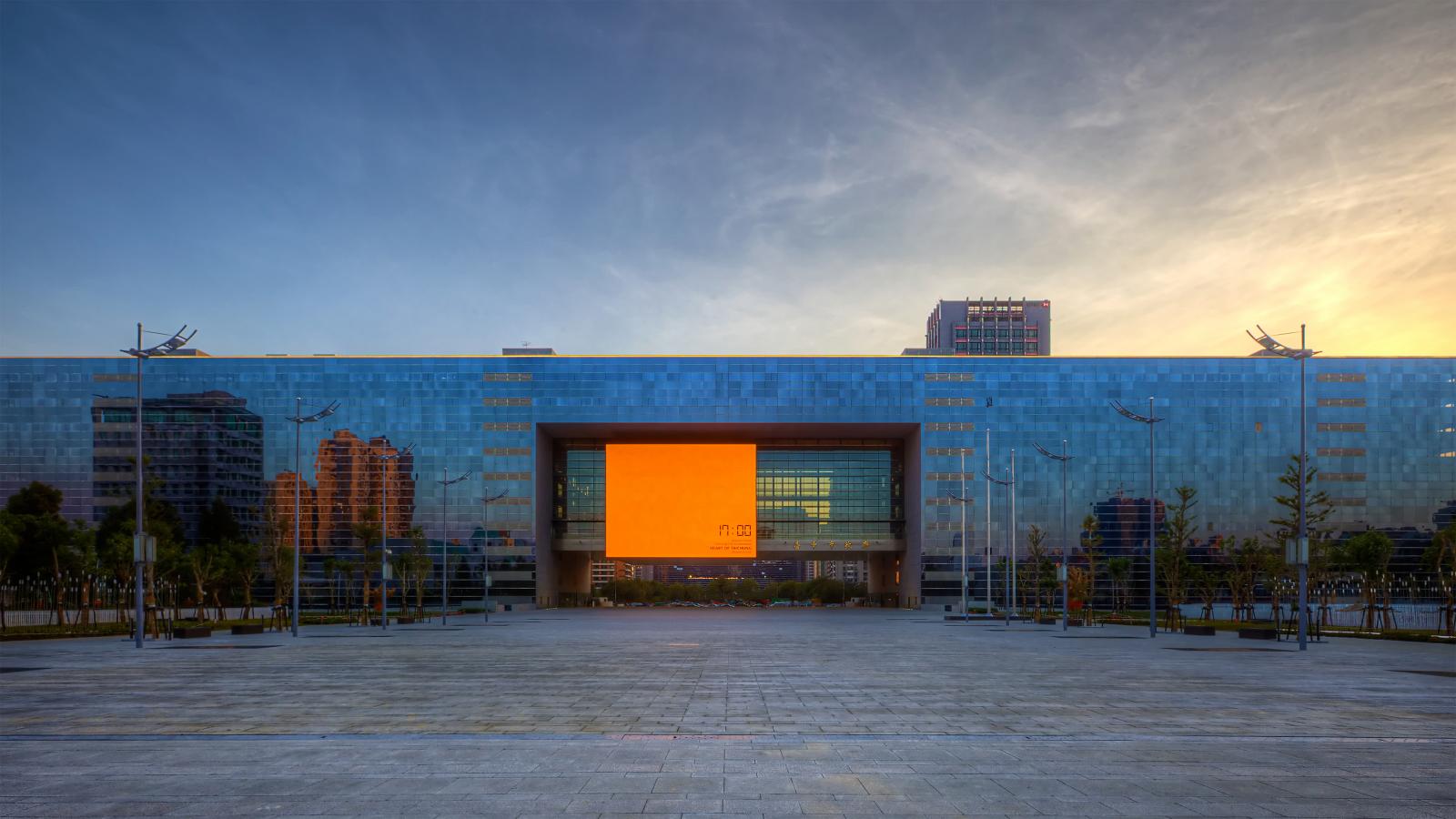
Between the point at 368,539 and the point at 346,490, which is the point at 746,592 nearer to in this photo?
the point at 346,490

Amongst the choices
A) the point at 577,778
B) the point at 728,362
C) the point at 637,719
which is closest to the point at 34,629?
the point at 637,719

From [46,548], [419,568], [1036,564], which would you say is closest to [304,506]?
[419,568]

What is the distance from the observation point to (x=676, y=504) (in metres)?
105

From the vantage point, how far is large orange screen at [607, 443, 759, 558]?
4134 inches

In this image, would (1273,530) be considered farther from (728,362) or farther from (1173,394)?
(728,362)

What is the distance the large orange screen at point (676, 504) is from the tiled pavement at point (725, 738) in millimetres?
76319

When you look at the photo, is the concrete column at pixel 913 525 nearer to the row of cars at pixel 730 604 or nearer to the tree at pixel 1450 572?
the row of cars at pixel 730 604

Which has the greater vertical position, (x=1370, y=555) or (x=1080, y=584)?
(x=1370, y=555)

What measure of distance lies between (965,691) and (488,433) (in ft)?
274

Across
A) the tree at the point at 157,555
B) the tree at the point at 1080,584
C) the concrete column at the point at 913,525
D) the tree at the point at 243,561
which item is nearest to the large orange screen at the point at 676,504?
the concrete column at the point at 913,525

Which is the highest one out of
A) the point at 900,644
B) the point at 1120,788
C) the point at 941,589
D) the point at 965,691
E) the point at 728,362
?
the point at 728,362

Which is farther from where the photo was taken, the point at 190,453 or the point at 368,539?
the point at 190,453

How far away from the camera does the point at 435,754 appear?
12.8 m

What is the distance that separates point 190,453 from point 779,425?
59.0m
